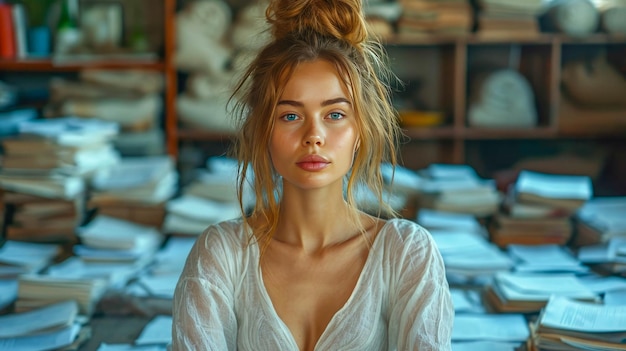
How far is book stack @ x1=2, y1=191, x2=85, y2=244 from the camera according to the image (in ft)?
10.2

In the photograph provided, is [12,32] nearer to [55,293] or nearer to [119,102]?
[119,102]

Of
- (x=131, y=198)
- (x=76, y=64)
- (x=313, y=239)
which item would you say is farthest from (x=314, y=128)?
(x=76, y=64)

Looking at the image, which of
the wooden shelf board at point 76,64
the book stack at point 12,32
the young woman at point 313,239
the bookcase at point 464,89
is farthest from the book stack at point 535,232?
the book stack at point 12,32

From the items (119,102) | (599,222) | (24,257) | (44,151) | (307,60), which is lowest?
(24,257)

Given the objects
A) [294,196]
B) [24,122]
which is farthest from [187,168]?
[294,196]

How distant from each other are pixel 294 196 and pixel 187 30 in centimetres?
215

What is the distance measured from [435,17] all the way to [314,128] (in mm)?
2219

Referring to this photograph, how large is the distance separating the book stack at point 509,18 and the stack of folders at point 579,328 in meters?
1.85

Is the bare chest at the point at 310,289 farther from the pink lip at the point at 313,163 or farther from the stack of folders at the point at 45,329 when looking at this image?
the stack of folders at the point at 45,329

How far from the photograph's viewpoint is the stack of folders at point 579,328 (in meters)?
1.88

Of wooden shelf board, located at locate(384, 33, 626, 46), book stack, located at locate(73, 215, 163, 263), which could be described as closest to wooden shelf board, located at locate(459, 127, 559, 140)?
wooden shelf board, located at locate(384, 33, 626, 46)

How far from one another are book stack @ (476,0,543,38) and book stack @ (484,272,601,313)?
1.47 metres

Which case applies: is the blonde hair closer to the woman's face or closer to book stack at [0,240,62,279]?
the woman's face

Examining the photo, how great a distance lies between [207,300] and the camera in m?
1.61
